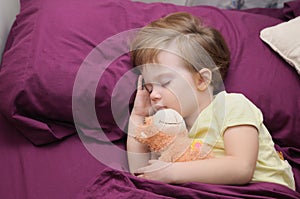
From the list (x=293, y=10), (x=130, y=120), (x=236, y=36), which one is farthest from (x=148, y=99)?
(x=293, y=10)

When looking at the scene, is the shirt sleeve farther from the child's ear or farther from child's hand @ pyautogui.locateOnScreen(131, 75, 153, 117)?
child's hand @ pyautogui.locateOnScreen(131, 75, 153, 117)

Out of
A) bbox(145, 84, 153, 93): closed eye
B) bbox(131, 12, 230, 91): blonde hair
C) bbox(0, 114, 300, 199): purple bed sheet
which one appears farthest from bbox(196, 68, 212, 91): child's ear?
bbox(0, 114, 300, 199): purple bed sheet

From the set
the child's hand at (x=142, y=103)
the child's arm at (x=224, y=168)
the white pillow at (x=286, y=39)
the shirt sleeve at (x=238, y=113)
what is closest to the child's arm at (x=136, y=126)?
the child's hand at (x=142, y=103)

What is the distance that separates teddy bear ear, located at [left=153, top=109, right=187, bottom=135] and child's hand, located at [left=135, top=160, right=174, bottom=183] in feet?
0.25

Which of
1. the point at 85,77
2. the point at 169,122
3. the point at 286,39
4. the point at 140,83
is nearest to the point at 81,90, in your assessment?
the point at 85,77

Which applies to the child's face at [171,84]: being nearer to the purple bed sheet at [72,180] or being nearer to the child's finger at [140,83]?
the child's finger at [140,83]

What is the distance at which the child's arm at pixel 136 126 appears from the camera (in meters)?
1.15

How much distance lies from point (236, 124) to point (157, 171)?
0.68 feet

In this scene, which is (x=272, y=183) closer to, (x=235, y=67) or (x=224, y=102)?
(x=224, y=102)

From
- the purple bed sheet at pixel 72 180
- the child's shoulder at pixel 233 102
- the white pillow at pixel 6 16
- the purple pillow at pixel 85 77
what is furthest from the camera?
the white pillow at pixel 6 16

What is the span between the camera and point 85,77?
1.21 metres

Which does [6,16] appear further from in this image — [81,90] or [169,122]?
[169,122]

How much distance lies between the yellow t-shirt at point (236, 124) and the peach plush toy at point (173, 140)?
0.04 metres

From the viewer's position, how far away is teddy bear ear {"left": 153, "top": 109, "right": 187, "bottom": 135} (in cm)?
106
